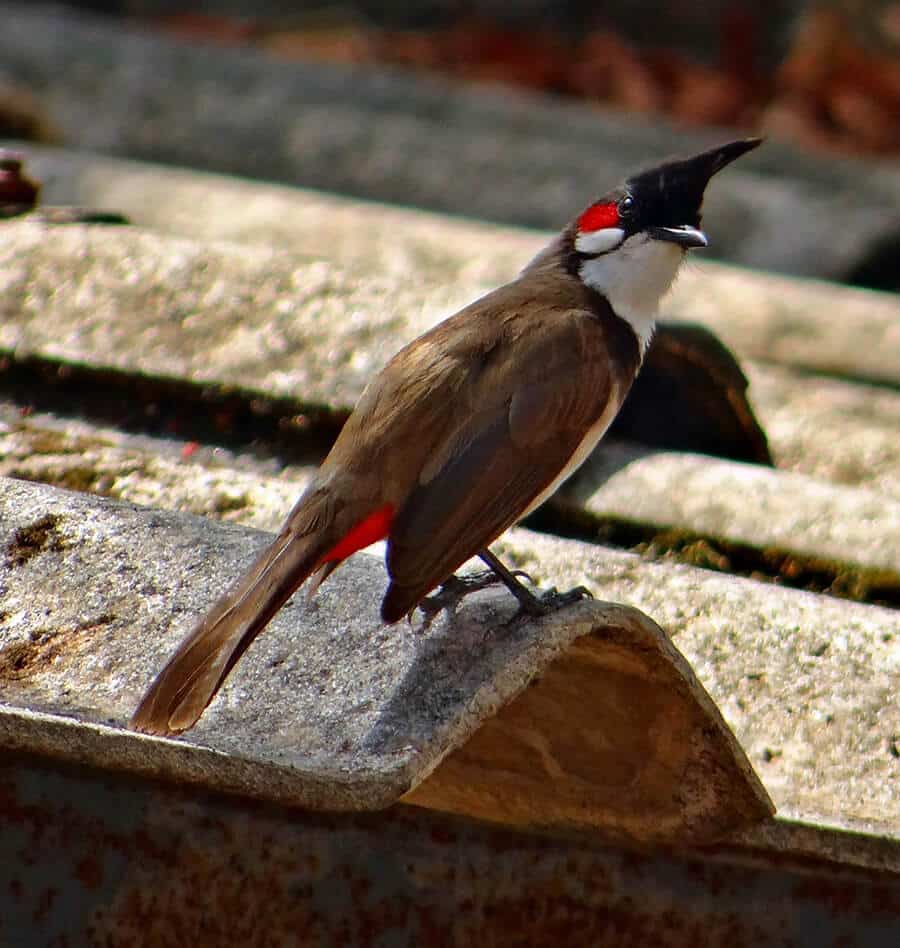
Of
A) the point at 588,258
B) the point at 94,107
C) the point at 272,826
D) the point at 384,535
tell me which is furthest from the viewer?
the point at 94,107

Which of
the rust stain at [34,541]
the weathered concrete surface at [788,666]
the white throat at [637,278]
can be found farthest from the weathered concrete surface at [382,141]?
the rust stain at [34,541]

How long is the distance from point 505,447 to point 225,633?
60 cm

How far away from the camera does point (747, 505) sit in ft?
9.40

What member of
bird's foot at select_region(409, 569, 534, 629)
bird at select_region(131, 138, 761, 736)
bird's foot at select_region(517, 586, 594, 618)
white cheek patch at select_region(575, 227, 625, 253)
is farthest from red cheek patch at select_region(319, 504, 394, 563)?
white cheek patch at select_region(575, 227, 625, 253)

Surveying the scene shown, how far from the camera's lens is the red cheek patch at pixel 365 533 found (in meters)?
2.19

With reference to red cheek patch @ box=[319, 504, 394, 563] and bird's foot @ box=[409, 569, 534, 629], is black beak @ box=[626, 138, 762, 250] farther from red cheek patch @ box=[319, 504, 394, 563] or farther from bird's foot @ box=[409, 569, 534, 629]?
red cheek patch @ box=[319, 504, 394, 563]

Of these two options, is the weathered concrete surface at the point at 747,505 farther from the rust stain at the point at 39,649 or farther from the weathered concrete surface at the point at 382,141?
the weathered concrete surface at the point at 382,141

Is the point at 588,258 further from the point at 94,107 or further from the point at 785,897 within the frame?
the point at 94,107

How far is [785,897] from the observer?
2143mm

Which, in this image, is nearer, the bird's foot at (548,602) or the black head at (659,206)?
the bird's foot at (548,602)

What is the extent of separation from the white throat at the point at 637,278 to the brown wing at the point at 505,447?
0.20m

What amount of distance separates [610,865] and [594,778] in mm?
138

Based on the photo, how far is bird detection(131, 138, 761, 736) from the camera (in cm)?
200

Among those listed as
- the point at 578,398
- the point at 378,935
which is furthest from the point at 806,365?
the point at 378,935
